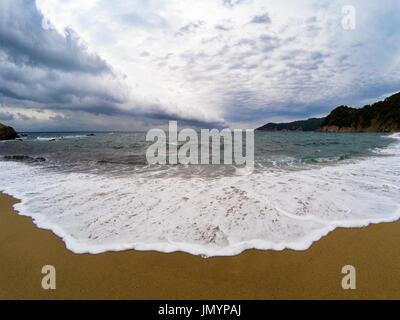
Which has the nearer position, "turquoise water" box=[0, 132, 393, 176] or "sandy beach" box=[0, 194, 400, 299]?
"sandy beach" box=[0, 194, 400, 299]

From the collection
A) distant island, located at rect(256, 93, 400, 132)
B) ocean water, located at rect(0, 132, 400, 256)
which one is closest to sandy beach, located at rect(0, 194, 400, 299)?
ocean water, located at rect(0, 132, 400, 256)

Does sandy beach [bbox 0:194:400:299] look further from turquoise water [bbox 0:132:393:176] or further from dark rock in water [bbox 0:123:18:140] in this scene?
dark rock in water [bbox 0:123:18:140]

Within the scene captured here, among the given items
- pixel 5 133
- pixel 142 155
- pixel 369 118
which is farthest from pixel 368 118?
pixel 5 133

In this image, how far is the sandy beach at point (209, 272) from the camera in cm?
224

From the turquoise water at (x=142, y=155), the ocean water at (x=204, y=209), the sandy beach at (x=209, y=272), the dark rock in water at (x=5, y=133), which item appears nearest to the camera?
the sandy beach at (x=209, y=272)

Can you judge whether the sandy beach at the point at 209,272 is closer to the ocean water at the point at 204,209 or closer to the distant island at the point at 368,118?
the ocean water at the point at 204,209

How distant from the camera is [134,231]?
142 inches

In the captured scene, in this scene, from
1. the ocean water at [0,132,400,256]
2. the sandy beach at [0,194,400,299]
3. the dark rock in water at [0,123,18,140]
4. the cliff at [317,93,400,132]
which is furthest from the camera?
the cliff at [317,93,400,132]

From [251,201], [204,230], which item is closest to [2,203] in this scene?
[204,230]

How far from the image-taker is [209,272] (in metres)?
2.53

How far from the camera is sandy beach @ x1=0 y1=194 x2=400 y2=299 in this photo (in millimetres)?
2238

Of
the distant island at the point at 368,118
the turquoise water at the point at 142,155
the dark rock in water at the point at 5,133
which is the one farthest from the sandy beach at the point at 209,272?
the distant island at the point at 368,118

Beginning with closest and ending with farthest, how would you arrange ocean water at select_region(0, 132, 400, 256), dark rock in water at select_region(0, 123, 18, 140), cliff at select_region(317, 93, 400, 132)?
ocean water at select_region(0, 132, 400, 256)
dark rock in water at select_region(0, 123, 18, 140)
cliff at select_region(317, 93, 400, 132)
